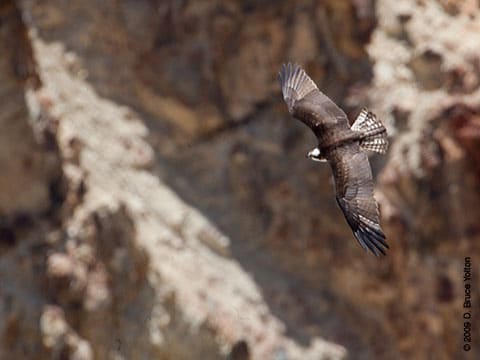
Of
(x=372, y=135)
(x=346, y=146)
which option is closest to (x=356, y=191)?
(x=346, y=146)

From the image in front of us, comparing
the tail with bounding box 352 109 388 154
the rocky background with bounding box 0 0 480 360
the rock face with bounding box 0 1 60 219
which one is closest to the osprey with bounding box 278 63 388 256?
the tail with bounding box 352 109 388 154

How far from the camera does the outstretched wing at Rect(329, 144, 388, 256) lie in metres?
7.64

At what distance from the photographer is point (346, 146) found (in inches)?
317

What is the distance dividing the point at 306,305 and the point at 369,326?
0.77m

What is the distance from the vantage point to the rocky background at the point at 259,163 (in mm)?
10695

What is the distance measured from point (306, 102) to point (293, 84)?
216 mm

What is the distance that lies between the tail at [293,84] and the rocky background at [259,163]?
2.60 m

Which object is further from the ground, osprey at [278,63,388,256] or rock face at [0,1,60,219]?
rock face at [0,1,60,219]

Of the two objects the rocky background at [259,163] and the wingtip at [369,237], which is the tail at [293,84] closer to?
the wingtip at [369,237]

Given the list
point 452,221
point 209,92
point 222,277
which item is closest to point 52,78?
point 209,92

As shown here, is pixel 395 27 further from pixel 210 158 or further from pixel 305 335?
pixel 305 335

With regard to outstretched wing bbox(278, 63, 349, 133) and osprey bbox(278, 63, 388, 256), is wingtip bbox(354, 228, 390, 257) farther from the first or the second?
outstretched wing bbox(278, 63, 349, 133)

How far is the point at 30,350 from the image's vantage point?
9.41 metres

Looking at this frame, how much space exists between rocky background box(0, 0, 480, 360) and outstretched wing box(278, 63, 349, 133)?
262cm
